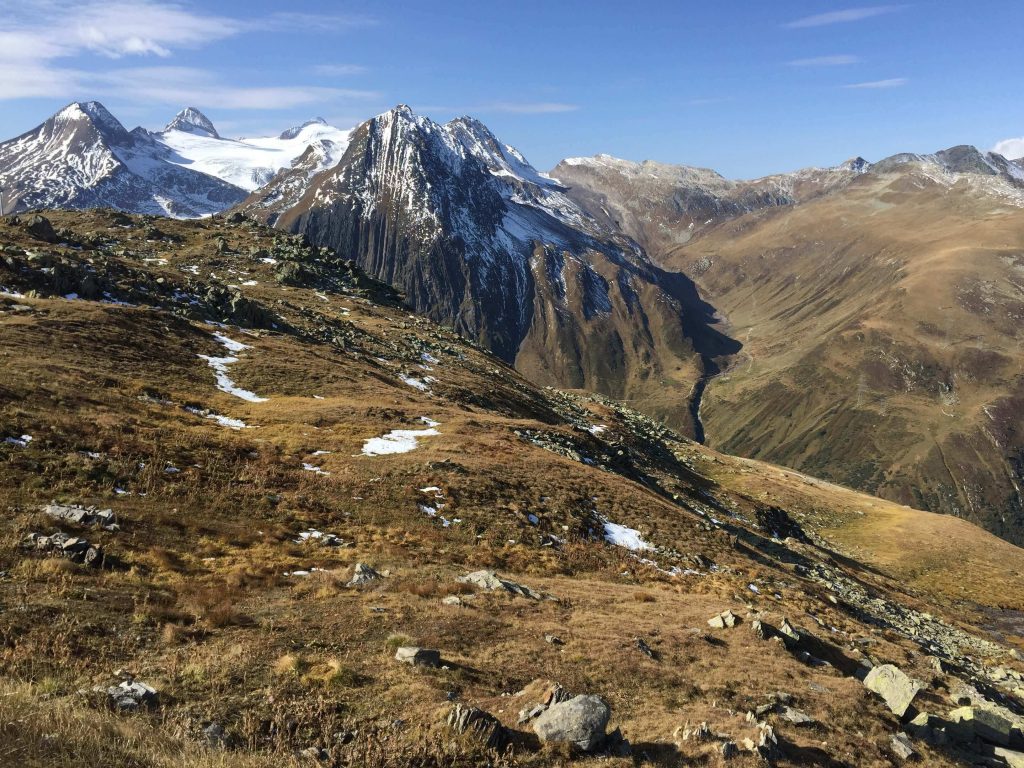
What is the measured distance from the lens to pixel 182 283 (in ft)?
266

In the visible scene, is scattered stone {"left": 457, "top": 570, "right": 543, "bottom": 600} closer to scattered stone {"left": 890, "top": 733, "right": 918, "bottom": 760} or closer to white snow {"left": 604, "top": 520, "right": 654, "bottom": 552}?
scattered stone {"left": 890, "top": 733, "right": 918, "bottom": 760}

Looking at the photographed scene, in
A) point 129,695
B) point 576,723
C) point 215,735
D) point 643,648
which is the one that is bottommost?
point 643,648

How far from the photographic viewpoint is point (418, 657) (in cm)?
1471

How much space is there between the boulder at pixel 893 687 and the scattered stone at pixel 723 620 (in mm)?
4969

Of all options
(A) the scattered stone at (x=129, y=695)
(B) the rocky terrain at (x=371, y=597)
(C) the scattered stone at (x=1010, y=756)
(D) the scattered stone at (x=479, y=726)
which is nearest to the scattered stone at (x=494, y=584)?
(B) the rocky terrain at (x=371, y=597)

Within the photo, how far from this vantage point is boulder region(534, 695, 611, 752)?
12.2 meters

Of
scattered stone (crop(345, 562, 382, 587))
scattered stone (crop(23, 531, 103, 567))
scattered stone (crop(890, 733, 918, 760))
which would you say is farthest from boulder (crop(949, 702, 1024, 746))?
scattered stone (crop(23, 531, 103, 567))

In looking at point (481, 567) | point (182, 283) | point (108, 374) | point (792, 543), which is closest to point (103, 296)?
point (182, 283)

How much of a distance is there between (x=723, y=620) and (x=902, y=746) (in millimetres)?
8424

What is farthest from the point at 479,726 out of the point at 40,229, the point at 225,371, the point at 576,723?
the point at 40,229

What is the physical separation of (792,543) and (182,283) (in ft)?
291

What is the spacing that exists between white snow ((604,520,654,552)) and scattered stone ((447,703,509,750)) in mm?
26506

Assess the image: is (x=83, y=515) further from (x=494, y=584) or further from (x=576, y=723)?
(x=576, y=723)

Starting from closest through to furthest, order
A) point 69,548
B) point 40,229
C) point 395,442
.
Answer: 1. point 69,548
2. point 395,442
3. point 40,229
